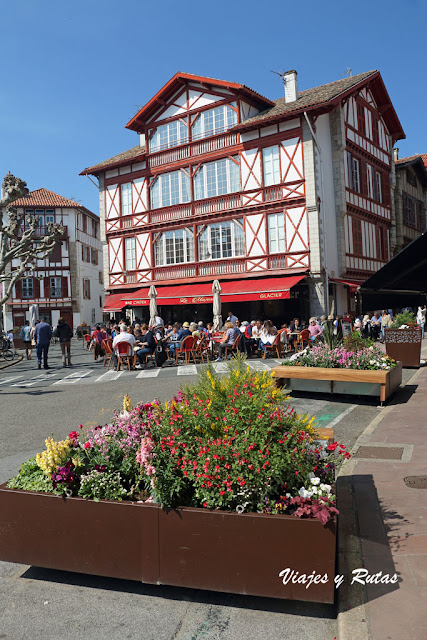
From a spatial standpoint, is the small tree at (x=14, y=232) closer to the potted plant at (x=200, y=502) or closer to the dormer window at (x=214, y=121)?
the dormer window at (x=214, y=121)

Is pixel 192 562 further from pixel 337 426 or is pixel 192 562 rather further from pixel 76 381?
pixel 76 381

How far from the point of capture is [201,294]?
2412cm

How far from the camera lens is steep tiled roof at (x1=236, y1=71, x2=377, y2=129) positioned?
2195cm

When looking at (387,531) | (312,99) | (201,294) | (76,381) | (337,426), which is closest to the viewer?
(387,531)

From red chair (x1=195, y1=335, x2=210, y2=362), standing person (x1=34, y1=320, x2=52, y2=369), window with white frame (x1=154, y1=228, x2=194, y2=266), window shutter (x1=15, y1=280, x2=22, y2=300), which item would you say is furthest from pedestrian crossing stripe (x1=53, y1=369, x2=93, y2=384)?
window shutter (x1=15, y1=280, x2=22, y2=300)

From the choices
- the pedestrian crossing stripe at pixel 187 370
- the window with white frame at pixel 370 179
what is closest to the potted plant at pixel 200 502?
the pedestrian crossing stripe at pixel 187 370

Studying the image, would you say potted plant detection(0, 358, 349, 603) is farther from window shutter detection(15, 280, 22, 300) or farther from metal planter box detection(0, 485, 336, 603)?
window shutter detection(15, 280, 22, 300)

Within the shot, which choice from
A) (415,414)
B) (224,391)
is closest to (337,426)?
(415,414)

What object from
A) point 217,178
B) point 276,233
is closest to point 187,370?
point 276,233

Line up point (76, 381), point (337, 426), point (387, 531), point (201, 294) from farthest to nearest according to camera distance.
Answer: point (201, 294) → point (76, 381) → point (337, 426) → point (387, 531)

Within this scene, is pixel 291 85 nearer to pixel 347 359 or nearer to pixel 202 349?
pixel 202 349

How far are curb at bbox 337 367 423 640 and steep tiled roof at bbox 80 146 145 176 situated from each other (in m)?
25.0

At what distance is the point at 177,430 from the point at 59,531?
0.89 m

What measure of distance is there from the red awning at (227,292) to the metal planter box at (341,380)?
12400 millimetres
